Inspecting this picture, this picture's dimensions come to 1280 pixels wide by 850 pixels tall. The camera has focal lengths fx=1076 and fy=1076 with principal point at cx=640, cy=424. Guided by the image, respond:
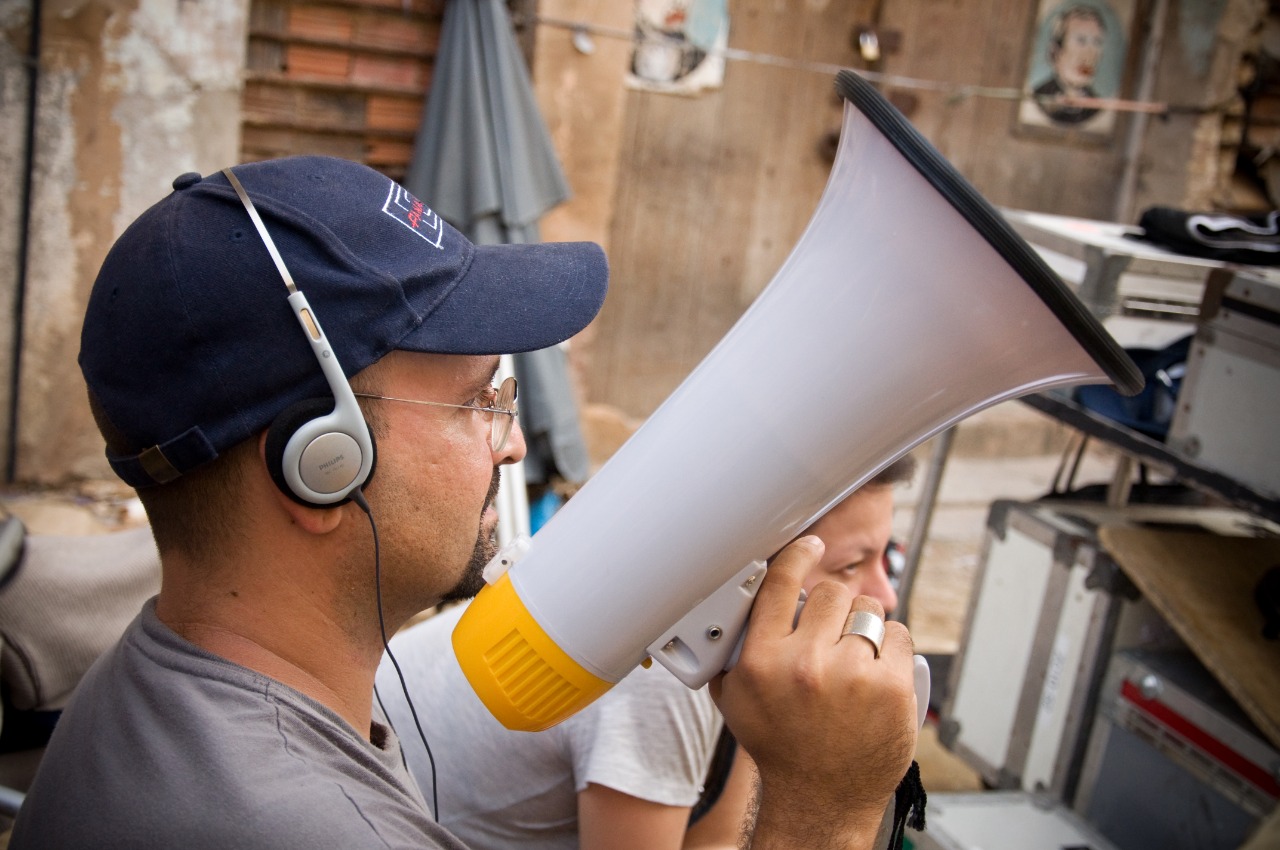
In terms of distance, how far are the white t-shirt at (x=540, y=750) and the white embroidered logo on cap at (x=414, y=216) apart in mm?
734

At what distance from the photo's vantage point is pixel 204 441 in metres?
1.08

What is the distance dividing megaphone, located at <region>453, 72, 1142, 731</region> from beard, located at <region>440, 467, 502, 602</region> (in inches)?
1.0

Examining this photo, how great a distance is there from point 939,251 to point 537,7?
3707 millimetres

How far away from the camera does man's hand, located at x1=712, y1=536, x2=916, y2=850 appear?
1168 millimetres

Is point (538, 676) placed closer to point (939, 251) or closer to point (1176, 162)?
point (939, 251)

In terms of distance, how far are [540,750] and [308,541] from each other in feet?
2.19

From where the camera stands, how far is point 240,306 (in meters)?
1.07

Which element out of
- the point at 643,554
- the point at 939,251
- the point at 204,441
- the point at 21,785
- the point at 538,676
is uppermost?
the point at 939,251

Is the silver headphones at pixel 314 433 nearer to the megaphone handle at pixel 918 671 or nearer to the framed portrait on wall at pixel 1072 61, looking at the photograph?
the megaphone handle at pixel 918 671

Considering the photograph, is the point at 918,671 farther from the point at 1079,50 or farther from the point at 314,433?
the point at 1079,50

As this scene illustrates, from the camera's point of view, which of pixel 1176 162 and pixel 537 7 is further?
pixel 1176 162

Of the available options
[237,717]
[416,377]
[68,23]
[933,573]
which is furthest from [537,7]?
[237,717]

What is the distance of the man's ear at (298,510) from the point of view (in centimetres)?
112

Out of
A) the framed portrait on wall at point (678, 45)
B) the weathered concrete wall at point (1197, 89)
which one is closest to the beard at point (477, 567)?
the framed portrait on wall at point (678, 45)
